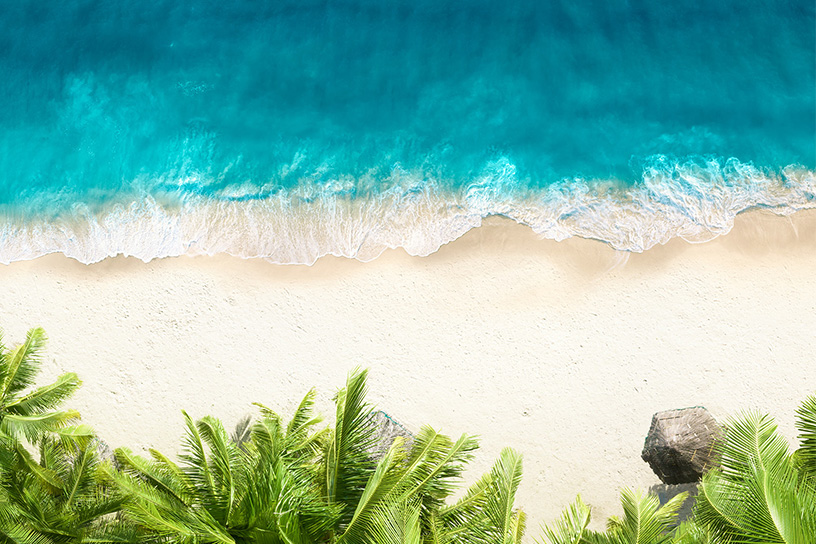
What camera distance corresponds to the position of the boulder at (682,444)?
11.3m

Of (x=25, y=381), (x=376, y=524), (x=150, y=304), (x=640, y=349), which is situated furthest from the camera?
(x=150, y=304)

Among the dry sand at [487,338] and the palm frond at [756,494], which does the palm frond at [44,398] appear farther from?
the palm frond at [756,494]

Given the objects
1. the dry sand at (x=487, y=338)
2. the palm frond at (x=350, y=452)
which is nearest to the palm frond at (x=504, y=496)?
the palm frond at (x=350, y=452)

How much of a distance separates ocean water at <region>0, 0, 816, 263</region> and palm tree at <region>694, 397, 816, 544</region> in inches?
226

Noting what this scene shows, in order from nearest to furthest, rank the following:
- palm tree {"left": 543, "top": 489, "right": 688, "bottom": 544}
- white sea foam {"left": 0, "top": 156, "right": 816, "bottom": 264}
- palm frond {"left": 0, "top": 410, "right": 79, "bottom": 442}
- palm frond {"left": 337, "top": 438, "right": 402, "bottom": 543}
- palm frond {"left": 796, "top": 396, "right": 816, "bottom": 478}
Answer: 1. palm frond {"left": 337, "top": 438, "right": 402, "bottom": 543}
2. palm tree {"left": 543, "top": 489, "right": 688, "bottom": 544}
3. palm frond {"left": 796, "top": 396, "right": 816, "bottom": 478}
4. palm frond {"left": 0, "top": 410, "right": 79, "bottom": 442}
5. white sea foam {"left": 0, "top": 156, "right": 816, "bottom": 264}

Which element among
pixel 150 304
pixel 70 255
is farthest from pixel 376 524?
pixel 70 255

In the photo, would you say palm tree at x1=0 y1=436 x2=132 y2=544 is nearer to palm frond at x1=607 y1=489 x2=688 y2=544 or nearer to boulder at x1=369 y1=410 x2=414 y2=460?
boulder at x1=369 y1=410 x2=414 y2=460

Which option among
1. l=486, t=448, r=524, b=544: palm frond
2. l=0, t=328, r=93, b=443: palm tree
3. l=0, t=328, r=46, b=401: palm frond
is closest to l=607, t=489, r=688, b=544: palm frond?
l=486, t=448, r=524, b=544: palm frond

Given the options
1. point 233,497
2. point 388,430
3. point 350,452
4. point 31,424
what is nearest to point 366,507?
point 350,452

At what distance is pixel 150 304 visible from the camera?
13.8m

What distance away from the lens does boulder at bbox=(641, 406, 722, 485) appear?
11336mm

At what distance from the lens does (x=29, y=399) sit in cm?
1057

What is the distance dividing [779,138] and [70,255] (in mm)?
15576

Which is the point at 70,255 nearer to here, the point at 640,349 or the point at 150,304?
the point at 150,304
